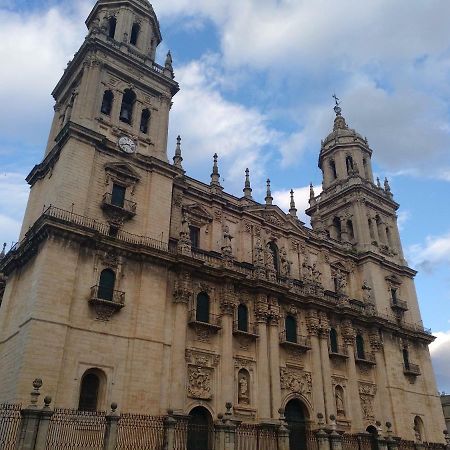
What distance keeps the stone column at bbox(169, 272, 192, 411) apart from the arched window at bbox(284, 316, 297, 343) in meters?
7.16

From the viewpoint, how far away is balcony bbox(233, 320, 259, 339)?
2641 cm

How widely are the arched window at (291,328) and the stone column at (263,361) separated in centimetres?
226

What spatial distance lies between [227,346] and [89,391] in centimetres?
743

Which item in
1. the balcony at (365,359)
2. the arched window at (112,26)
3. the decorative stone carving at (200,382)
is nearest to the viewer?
the decorative stone carving at (200,382)

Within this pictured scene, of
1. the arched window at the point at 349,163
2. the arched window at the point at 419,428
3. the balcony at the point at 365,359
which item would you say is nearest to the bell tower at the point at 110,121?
the balcony at the point at 365,359

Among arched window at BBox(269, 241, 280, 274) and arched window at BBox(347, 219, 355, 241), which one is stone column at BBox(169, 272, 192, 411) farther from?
arched window at BBox(347, 219, 355, 241)

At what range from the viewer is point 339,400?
2947cm

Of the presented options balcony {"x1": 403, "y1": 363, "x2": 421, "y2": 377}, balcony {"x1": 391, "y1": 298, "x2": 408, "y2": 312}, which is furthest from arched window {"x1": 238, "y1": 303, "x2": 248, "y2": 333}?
balcony {"x1": 391, "y1": 298, "x2": 408, "y2": 312}

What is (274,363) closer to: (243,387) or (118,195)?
(243,387)

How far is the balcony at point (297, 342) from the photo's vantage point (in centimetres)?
2823

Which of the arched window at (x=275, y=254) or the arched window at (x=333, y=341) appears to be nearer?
the arched window at (x=333, y=341)

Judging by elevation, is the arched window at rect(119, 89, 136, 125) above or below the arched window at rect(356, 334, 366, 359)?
above

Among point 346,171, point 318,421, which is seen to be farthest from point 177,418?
point 346,171

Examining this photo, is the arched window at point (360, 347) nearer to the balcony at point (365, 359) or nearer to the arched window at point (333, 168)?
the balcony at point (365, 359)
